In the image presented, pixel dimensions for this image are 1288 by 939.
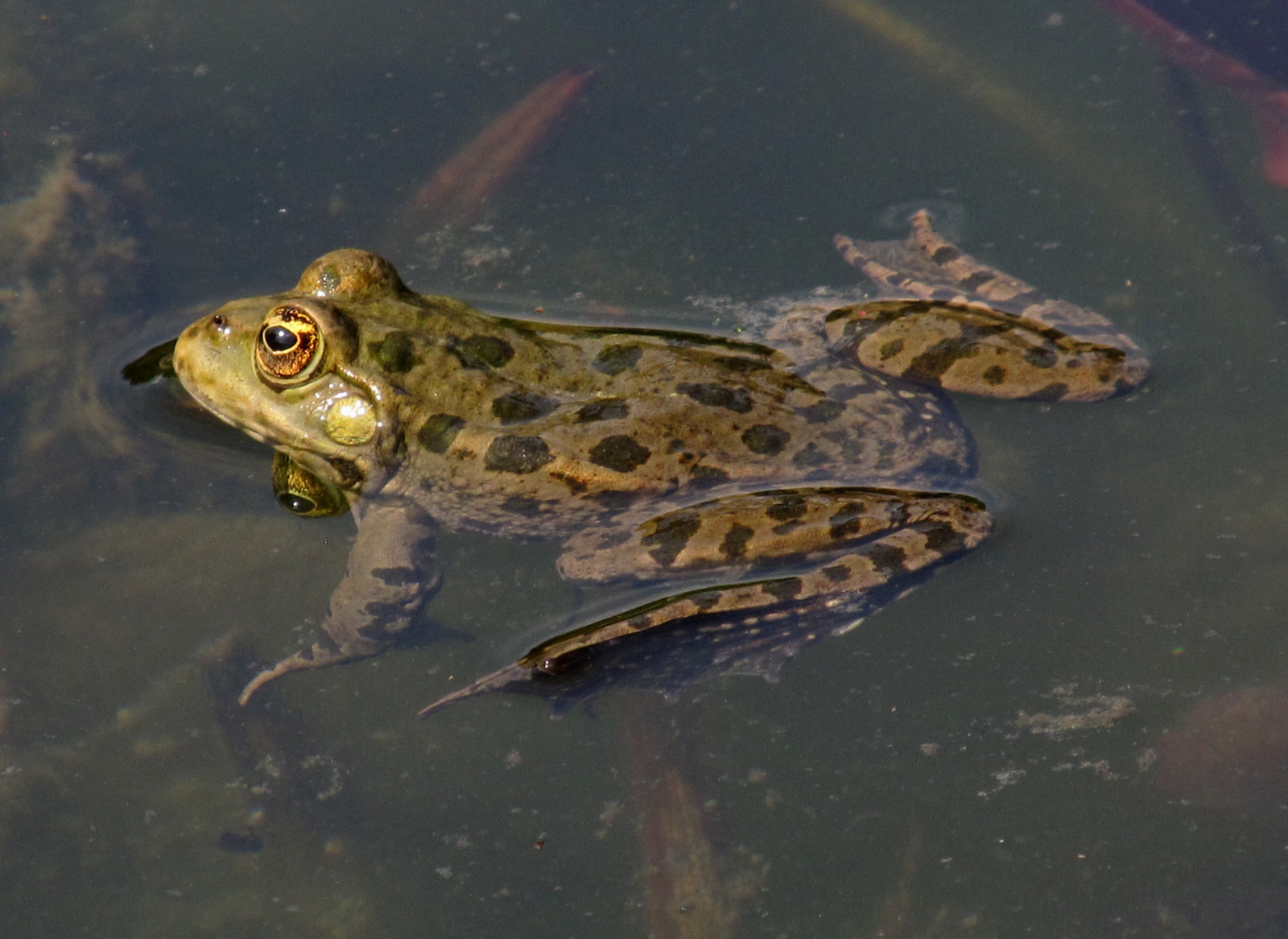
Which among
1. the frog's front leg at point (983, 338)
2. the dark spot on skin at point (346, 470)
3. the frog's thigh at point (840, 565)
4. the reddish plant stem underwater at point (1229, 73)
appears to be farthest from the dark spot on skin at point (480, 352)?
the reddish plant stem underwater at point (1229, 73)

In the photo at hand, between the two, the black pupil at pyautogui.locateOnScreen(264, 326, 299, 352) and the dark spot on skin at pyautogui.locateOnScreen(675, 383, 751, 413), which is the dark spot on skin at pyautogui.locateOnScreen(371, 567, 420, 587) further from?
the dark spot on skin at pyautogui.locateOnScreen(675, 383, 751, 413)

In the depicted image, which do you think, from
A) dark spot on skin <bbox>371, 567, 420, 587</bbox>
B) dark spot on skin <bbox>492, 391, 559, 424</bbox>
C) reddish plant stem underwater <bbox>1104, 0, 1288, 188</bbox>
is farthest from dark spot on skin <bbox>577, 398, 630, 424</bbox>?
reddish plant stem underwater <bbox>1104, 0, 1288, 188</bbox>

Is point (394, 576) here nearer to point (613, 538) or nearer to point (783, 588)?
point (613, 538)

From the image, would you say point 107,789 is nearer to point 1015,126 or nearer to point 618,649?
point 618,649

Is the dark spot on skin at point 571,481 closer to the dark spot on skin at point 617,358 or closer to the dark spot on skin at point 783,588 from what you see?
the dark spot on skin at point 617,358

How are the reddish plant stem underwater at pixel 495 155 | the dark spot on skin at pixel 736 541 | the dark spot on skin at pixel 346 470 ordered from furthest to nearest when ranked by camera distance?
1. the reddish plant stem underwater at pixel 495 155
2. the dark spot on skin at pixel 346 470
3. the dark spot on skin at pixel 736 541

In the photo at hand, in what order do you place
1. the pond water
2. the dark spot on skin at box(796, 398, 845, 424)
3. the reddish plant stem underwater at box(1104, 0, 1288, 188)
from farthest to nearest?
the reddish plant stem underwater at box(1104, 0, 1288, 188), the dark spot on skin at box(796, 398, 845, 424), the pond water

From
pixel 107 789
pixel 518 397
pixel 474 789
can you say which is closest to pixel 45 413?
pixel 107 789
